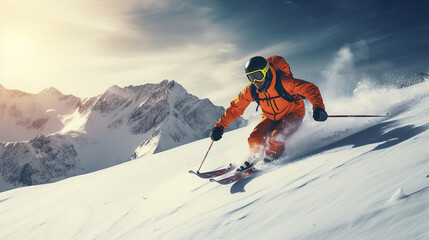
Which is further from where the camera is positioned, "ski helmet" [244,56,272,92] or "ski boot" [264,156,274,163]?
"ski helmet" [244,56,272,92]

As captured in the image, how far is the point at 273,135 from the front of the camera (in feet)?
16.0

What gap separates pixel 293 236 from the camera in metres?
1.86

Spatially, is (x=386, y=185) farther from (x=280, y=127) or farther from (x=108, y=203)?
(x=108, y=203)

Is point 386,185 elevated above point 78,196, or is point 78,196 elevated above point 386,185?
point 78,196

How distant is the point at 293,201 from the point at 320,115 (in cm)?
236

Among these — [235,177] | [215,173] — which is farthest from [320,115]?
[215,173]

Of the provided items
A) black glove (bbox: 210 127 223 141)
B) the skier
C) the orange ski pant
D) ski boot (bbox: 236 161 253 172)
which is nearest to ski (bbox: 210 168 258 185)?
ski boot (bbox: 236 161 253 172)

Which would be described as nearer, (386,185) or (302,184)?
(386,185)

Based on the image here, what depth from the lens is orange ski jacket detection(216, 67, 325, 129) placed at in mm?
4895

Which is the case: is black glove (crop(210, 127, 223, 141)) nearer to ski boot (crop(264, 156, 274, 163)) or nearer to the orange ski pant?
the orange ski pant

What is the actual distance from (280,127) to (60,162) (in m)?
221

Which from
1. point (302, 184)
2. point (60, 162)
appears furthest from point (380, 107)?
point (60, 162)

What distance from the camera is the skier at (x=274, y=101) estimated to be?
189 inches

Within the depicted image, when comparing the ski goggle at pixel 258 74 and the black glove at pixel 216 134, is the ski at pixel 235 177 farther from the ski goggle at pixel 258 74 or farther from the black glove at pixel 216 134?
the ski goggle at pixel 258 74
